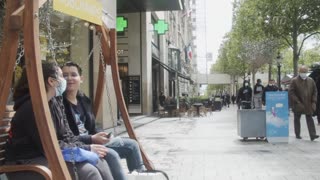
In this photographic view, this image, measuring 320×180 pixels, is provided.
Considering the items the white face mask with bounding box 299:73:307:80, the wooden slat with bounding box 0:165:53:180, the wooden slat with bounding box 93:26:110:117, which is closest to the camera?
the wooden slat with bounding box 0:165:53:180

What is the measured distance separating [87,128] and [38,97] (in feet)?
5.32

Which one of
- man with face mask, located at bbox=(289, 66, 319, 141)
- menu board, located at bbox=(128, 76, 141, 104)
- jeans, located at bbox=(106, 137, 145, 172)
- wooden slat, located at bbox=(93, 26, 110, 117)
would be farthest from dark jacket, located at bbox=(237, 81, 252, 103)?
jeans, located at bbox=(106, 137, 145, 172)

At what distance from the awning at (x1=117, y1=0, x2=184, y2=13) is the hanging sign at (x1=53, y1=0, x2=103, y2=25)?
66.9 ft

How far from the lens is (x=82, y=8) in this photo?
171 inches

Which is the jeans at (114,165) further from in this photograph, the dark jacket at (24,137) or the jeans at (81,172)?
the dark jacket at (24,137)

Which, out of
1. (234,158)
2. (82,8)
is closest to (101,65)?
(82,8)

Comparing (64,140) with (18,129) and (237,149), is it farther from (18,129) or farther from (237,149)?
(237,149)

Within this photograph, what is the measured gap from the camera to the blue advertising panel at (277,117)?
456 inches

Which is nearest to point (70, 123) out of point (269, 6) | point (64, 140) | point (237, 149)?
point (64, 140)

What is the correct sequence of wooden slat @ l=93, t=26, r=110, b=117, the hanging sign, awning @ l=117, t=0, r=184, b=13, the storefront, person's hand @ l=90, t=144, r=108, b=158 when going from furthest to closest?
1. the storefront
2. awning @ l=117, t=0, r=184, b=13
3. wooden slat @ l=93, t=26, r=110, b=117
4. person's hand @ l=90, t=144, r=108, b=158
5. the hanging sign

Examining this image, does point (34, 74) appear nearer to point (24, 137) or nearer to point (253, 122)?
point (24, 137)

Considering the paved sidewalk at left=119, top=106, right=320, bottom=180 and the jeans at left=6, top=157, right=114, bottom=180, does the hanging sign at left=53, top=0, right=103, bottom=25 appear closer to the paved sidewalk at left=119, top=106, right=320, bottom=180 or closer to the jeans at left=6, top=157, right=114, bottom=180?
the jeans at left=6, top=157, right=114, bottom=180

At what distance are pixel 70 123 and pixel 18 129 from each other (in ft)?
3.10

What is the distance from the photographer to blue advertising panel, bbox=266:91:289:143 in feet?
38.0
